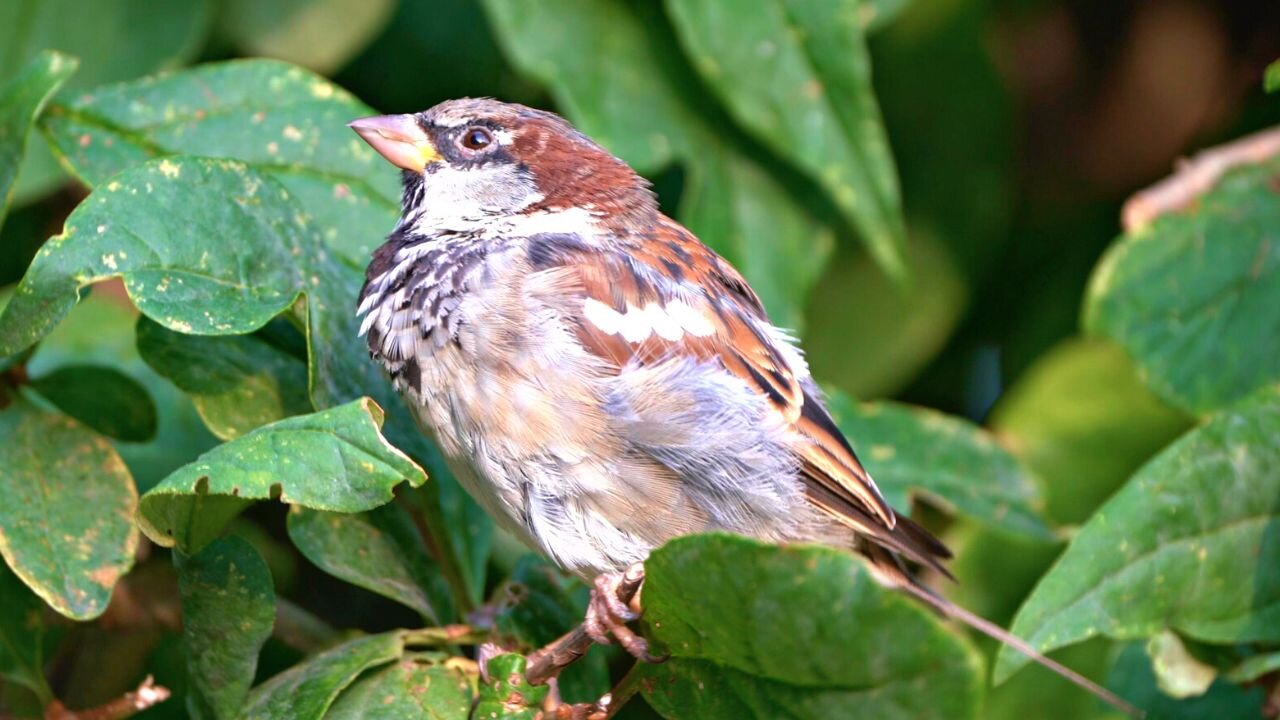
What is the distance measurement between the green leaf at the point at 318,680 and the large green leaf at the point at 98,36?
122cm

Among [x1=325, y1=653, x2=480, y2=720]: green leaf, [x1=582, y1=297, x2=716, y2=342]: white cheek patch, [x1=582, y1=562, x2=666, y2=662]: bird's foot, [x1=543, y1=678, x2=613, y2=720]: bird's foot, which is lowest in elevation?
[x1=325, y1=653, x2=480, y2=720]: green leaf

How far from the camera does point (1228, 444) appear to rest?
1.82 metres

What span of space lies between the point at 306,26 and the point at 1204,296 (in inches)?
66.8

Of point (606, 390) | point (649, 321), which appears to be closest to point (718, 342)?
point (649, 321)

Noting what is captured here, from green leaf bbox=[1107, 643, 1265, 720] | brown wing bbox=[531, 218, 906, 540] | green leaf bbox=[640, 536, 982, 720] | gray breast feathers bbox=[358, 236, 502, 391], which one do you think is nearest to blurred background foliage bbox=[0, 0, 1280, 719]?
green leaf bbox=[1107, 643, 1265, 720]

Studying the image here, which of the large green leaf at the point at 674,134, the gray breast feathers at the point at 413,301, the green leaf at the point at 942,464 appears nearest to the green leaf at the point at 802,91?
the large green leaf at the point at 674,134

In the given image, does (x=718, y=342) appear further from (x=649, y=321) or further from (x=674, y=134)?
(x=674, y=134)

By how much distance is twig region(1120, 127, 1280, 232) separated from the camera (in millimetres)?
2580

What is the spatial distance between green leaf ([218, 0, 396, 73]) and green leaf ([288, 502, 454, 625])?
1101 millimetres

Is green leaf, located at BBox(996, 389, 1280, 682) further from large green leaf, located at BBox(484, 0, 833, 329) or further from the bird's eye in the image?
the bird's eye

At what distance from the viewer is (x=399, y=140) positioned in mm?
2168

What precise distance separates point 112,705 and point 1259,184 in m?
2.13

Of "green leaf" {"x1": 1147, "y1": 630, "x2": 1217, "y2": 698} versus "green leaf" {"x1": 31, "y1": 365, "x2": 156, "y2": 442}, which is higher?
"green leaf" {"x1": 31, "y1": 365, "x2": 156, "y2": 442}

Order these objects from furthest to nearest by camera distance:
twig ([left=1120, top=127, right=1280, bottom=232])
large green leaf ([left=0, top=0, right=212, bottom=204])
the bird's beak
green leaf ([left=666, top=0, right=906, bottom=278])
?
twig ([left=1120, top=127, right=1280, bottom=232]) < large green leaf ([left=0, top=0, right=212, bottom=204]) < green leaf ([left=666, top=0, right=906, bottom=278]) < the bird's beak
